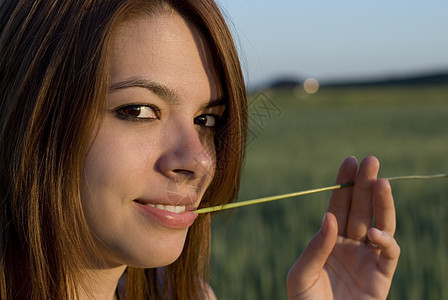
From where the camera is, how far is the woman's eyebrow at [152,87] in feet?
4.08

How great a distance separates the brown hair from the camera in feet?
4.04

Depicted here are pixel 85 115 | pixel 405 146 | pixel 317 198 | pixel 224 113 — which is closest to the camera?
pixel 85 115

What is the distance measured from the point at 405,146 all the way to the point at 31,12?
982 cm

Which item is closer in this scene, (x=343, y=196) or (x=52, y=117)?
(x=52, y=117)

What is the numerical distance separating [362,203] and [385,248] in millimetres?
143

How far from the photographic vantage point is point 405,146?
408 inches

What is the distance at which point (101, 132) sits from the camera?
124 cm

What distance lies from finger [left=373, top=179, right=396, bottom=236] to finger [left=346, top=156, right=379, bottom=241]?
0.03 meters

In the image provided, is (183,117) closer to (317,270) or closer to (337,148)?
(317,270)

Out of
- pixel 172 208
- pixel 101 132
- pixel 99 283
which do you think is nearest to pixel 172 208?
pixel 172 208

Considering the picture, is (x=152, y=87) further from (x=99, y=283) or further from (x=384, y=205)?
(x=384, y=205)

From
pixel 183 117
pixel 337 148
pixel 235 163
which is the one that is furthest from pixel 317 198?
pixel 337 148

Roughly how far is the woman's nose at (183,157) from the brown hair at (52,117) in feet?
0.56

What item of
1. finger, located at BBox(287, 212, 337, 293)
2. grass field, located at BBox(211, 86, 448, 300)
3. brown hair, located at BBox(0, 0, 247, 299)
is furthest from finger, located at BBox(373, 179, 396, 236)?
brown hair, located at BBox(0, 0, 247, 299)
